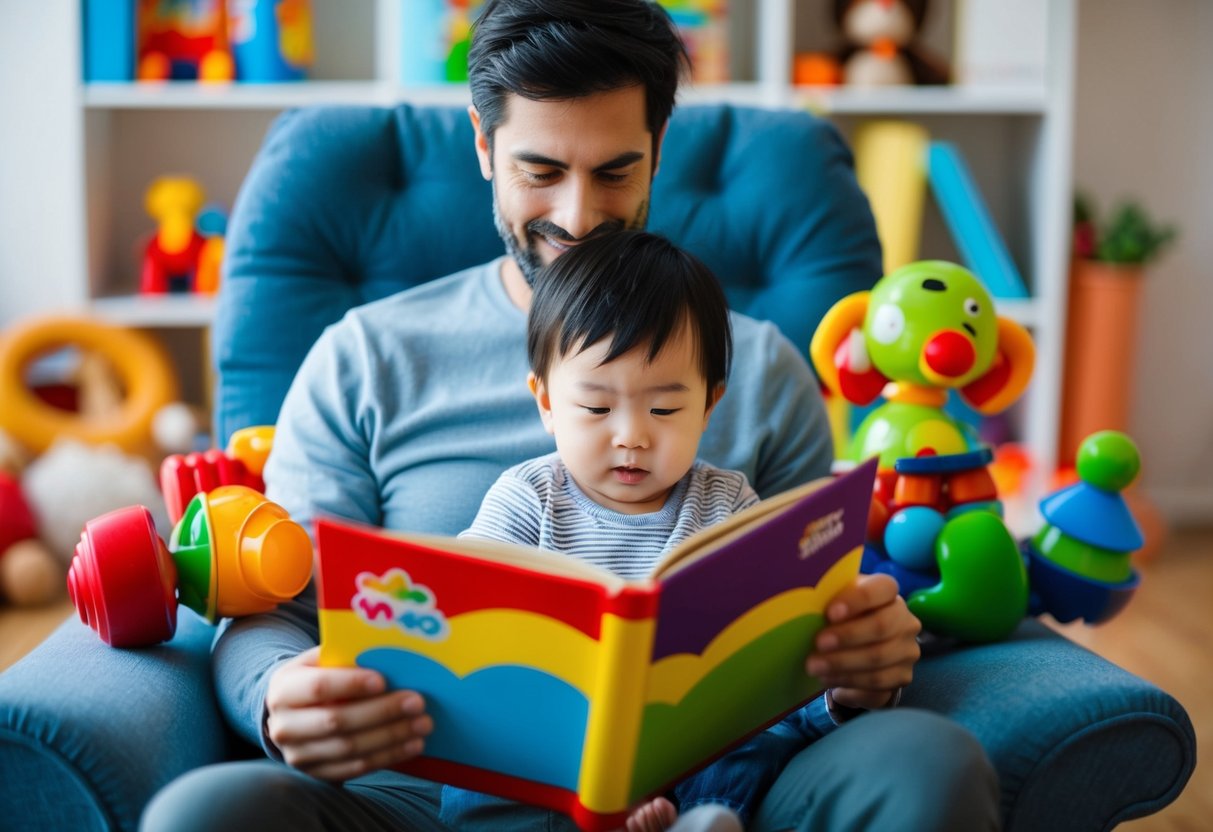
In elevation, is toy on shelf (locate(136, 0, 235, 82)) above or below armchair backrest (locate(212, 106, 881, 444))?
above

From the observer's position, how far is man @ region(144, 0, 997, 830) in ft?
2.94

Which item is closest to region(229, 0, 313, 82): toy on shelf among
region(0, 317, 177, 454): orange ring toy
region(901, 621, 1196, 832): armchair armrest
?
region(0, 317, 177, 454): orange ring toy

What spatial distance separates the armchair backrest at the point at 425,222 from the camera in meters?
1.49

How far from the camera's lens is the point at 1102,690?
101 centimetres

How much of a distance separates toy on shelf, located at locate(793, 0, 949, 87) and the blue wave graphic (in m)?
2.18

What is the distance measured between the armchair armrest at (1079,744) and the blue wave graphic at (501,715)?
348 millimetres

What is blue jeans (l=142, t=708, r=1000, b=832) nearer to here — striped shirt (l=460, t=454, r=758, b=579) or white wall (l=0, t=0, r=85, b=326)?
striped shirt (l=460, t=454, r=758, b=579)

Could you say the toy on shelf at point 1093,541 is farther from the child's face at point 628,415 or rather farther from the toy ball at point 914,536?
the child's face at point 628,415

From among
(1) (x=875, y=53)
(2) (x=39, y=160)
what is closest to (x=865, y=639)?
(1) (x=875, y=53)

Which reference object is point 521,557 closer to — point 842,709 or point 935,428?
point 842,709

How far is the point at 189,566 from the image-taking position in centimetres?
111

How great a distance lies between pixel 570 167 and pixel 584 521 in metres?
0.36

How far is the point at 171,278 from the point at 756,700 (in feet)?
7.19

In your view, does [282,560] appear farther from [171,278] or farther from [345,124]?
[171,278]
